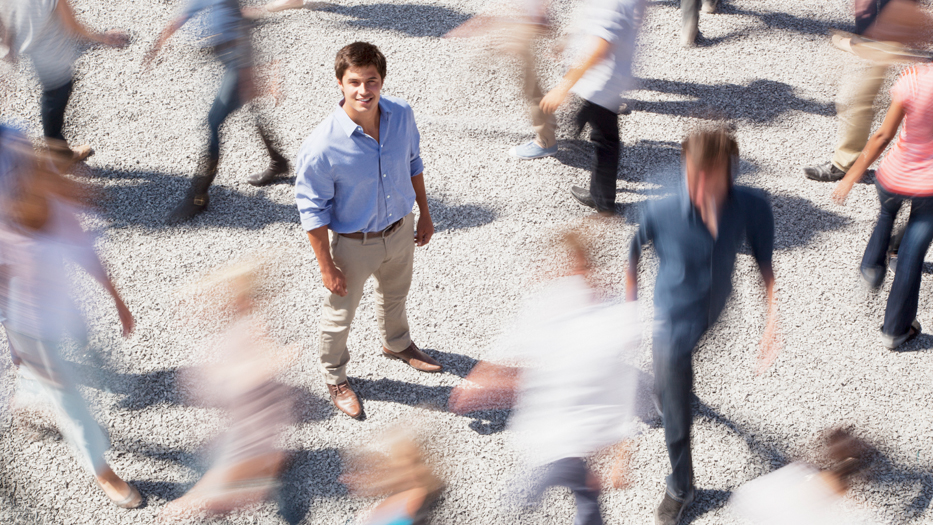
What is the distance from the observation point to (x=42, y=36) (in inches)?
178

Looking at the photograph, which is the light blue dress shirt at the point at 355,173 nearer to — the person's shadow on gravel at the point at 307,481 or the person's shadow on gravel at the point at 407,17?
the person's shadow on gravel at the point at 307,481

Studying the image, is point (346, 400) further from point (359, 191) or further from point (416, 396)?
point (359, 191)

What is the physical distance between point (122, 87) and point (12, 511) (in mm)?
3806

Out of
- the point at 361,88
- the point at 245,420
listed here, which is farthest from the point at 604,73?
the point at 245,420

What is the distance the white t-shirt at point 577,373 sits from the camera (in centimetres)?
247

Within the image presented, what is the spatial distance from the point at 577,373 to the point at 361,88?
1.39 m

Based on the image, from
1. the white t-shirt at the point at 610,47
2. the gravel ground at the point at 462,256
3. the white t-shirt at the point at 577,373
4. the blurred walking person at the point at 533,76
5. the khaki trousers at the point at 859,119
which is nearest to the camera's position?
the white t-shirt at the point at 577,373

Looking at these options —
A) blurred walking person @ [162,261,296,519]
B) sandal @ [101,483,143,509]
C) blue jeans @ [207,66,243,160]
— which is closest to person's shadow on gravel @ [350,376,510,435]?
blurred walking person @ [162,261,296,519]

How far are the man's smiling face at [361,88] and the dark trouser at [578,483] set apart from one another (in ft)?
5.15

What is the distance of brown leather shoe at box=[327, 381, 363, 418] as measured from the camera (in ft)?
11.9

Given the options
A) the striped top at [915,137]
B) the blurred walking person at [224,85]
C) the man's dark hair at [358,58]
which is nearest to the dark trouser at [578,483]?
the man's dark hair at [358,58]

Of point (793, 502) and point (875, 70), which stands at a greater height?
point (875, 70)

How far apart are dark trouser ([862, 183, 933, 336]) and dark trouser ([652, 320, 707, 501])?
5.17ft

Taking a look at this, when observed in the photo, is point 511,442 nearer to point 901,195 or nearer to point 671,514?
point 671,514
